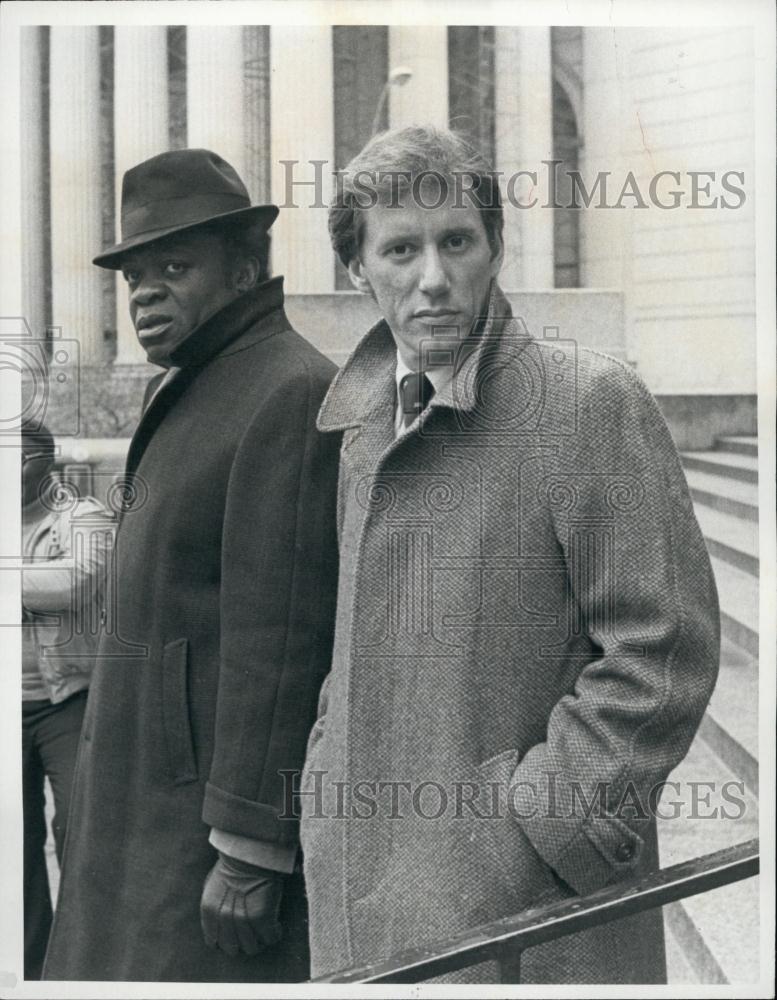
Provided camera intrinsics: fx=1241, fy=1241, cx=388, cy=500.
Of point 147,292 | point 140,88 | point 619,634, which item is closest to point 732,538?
point 619,634

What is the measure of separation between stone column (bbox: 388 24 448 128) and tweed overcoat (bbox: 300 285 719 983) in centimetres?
49

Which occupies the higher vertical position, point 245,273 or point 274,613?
point 245,273

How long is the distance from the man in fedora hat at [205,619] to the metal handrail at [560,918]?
54 cm

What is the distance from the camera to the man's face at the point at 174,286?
2.58 meters

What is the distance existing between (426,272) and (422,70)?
20.4 inches

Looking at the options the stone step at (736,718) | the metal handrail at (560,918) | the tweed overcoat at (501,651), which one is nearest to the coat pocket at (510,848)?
the tweed overcoat at (501,651)

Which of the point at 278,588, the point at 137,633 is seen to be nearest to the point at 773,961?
the point at 278,588

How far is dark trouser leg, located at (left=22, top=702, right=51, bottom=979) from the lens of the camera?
274 centimetres

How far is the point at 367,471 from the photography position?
236 centimetres

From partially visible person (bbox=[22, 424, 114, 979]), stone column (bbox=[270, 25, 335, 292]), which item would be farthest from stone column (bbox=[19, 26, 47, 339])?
stone column (bbox=[270, 25, 335, 292])

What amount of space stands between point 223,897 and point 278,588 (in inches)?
24.7

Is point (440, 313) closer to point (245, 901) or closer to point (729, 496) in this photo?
point (729, 496)

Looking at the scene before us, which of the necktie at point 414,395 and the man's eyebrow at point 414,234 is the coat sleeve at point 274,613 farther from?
the man's eyebrow at point 414,234

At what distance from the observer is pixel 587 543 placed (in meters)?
2.23
